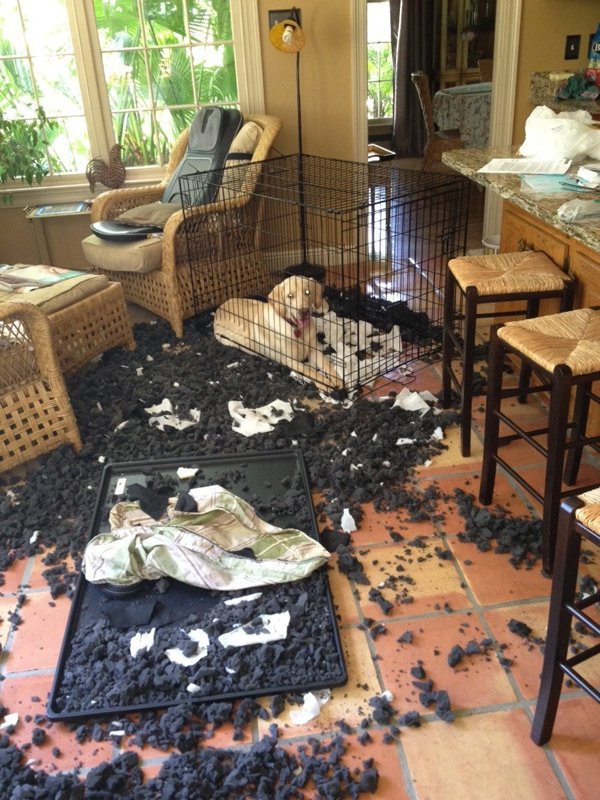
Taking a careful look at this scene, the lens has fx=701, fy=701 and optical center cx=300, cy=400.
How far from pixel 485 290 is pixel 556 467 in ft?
2.21

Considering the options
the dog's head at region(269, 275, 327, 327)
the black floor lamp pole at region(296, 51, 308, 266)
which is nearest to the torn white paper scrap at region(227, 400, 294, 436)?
the dog's head at region(269, 275, 327, 327)

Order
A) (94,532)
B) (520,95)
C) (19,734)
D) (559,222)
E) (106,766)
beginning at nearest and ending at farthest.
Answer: (106,766)
(19,734)
(559,222)
(94,532)
(520,95)

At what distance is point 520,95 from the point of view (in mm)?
4203

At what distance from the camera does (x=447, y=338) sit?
2.75m

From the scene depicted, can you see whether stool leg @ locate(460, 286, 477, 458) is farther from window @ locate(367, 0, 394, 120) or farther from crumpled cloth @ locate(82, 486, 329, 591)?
window @ locate(367, 0, 394, 120)

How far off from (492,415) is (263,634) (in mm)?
927

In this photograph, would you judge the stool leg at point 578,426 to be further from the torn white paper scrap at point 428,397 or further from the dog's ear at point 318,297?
the dog's ear at point 318,297

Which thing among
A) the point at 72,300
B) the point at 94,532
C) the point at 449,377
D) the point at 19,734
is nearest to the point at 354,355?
the point at 449,377

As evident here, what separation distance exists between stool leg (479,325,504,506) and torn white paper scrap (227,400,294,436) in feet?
2.82

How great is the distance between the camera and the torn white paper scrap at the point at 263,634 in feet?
5.83

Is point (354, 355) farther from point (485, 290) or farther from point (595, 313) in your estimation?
point (595, 313)

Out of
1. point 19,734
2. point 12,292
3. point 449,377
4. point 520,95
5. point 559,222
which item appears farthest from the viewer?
point 520,95

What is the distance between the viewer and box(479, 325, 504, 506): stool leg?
205 centimetres

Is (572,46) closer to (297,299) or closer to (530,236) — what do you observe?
(530,236)
